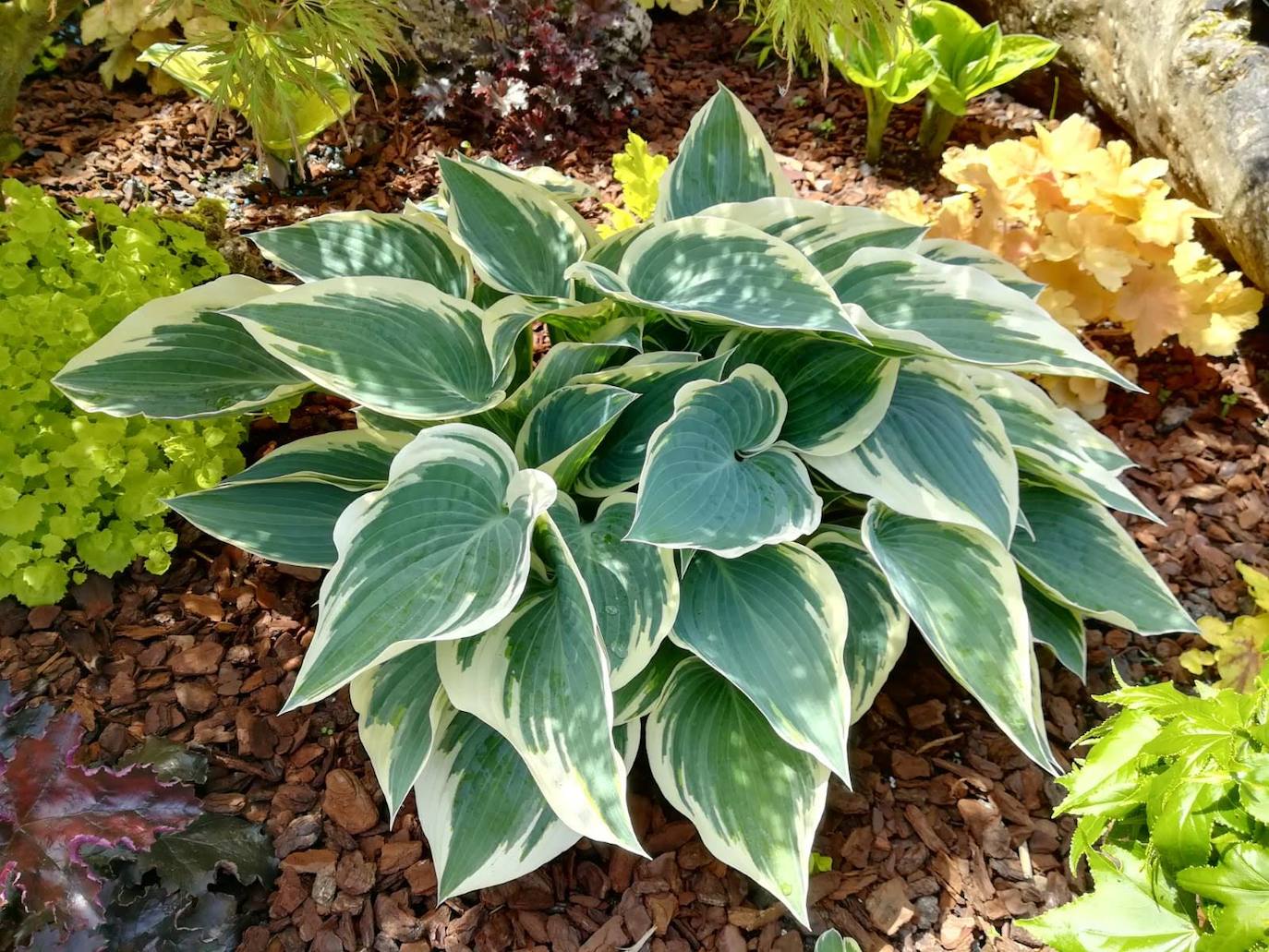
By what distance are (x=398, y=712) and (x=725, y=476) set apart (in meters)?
0.64

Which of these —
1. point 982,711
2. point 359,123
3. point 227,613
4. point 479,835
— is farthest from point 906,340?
point 359,123

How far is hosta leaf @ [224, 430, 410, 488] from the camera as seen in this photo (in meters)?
1.66

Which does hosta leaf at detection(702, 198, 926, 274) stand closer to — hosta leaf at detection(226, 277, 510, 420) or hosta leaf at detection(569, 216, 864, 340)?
hosta leaf at detection(569, 216, 864, 340)

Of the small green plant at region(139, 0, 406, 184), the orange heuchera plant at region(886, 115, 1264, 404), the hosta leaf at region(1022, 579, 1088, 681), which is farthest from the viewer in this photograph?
the orange heuchera plant at region(886, 115, 1264, 404)

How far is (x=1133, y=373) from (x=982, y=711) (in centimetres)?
100

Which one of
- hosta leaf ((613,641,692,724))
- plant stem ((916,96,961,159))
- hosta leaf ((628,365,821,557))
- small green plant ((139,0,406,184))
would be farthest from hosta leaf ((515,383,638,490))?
plant stem ((916,96,961,159))

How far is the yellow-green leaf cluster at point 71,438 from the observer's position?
1.62 metres

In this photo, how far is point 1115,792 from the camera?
3.86 ft

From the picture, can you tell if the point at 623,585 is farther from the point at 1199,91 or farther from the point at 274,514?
the point at 1199,91

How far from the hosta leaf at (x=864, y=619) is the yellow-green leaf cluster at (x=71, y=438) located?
3.81 ft

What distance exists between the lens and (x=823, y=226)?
1.67 metres

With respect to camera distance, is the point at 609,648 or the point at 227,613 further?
the point at 227,613

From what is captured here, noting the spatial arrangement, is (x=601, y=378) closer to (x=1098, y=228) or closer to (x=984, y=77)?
(x=1098, y=228)

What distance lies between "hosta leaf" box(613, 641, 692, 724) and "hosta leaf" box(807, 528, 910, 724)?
290 millimetres
